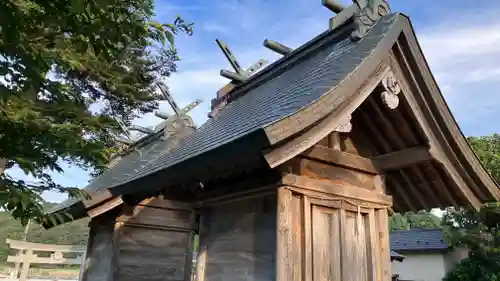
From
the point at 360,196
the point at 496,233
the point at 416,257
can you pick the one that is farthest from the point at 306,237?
the point at 416,257

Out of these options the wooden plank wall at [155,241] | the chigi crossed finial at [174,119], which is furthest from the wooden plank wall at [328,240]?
the chigi crossed finial at [174,119]

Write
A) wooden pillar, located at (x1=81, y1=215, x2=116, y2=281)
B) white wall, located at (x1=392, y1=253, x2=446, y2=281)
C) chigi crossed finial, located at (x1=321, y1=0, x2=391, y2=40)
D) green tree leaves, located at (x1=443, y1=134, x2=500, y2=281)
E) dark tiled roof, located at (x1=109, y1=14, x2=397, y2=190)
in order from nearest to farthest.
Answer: dark tiled roof, located at (x1=109, y1=14, x2=397, y2=190), chigi crossed finial, located at (x1=321, y1=0, x2=391, y2=40), wooden pillar, located at (x1=81, y1=215, x2=116, y2=281), green tree leaves, located at (x1=443, y1=134, x2=500, y2=281), white wall, located at (x1=392, y1=253, x2=446, y2=281)

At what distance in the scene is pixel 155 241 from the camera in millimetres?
6367

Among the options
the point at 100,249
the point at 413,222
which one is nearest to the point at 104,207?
the point at 100,249

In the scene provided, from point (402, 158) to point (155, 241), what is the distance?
4.11m

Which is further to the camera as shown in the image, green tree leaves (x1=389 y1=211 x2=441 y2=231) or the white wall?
green tree leaves (x1=389 y1=211 x2=441 y2=231)

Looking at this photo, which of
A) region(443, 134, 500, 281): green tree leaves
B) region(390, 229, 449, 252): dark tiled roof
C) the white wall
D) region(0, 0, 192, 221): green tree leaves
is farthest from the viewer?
region(390, 229, 449, 252): dark tiled roof

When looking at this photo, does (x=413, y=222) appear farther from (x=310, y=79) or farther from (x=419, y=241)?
(x=310, y=79)

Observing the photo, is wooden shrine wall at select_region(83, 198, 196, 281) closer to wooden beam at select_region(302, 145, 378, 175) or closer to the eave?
wooden beam at select_region(302, 145, 378, 175)

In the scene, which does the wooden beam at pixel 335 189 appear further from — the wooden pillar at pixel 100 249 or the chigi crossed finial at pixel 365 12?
the wooden pillar at pixel 100 249

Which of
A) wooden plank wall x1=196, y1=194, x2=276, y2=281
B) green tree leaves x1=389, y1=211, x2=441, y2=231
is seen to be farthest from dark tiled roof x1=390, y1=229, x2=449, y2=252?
green tree leaves x1=389, y1=211, x2=441, y2=231

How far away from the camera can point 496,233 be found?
41.3 feet

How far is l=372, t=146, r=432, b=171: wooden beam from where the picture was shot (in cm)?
437

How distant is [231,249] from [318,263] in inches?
45.5
